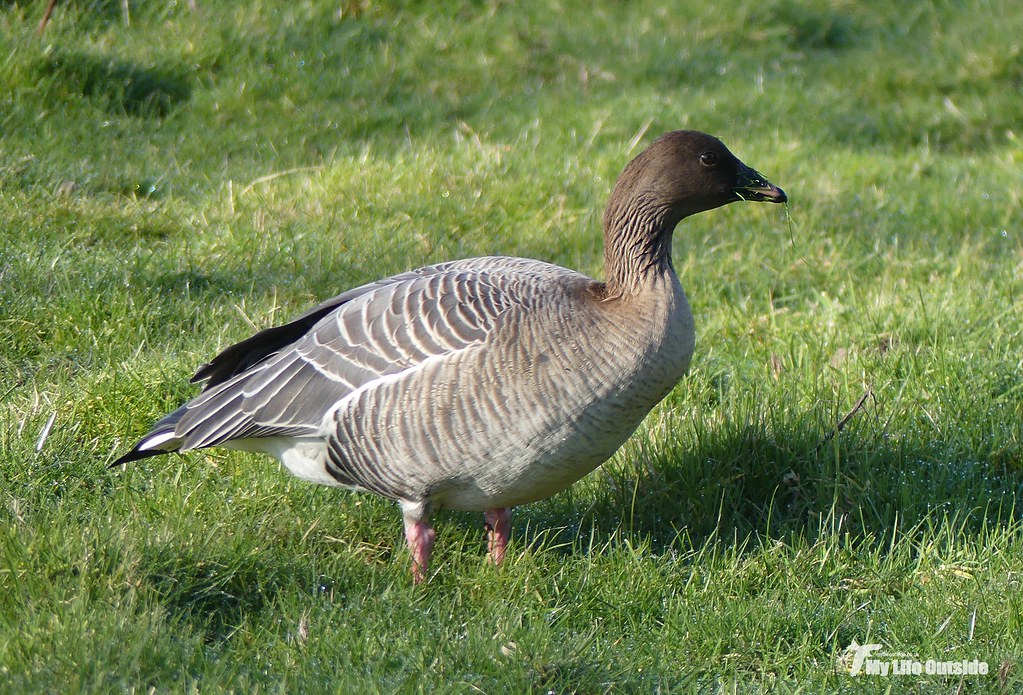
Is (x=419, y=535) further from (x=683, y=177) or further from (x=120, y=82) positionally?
(x=120, y=82)

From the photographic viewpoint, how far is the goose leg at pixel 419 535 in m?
3.87

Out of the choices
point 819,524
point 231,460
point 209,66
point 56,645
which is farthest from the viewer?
point 209,66

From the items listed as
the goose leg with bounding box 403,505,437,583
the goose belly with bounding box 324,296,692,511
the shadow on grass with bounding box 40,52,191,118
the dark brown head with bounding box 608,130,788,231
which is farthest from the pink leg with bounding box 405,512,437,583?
the shadow on grass with bounding box 40,52,191,118

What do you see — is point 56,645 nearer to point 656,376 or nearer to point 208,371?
point 208,371

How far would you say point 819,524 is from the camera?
4172mm

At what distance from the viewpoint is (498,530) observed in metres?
4.09

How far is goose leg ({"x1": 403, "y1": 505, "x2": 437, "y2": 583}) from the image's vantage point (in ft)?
12.7

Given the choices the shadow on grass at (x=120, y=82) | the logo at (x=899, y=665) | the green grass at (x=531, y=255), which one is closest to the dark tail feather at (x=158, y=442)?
the green grass at (x=531, y=255)

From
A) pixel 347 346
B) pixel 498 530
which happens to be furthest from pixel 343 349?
pixel 498 530

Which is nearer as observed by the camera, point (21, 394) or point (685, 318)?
point (685, 318)

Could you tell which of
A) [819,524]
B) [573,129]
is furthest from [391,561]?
[573,129]

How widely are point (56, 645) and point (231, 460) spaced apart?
155 cm

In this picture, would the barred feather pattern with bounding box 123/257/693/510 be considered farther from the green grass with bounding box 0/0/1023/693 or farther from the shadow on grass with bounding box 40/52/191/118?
the shadow on grass with bounding box 40/52/191/118

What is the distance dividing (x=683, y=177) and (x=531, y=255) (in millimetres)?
2345
